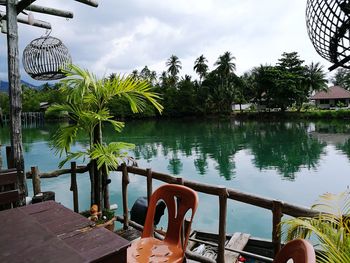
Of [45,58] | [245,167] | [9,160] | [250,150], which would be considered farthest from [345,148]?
[9,160]

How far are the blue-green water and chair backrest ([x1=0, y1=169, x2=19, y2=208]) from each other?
508cm

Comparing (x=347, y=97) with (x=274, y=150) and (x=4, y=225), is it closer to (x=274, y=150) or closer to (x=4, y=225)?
(x=274, y=150)

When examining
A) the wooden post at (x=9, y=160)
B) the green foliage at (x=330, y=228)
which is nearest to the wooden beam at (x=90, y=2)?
the wooden post at (x=9, y=160)

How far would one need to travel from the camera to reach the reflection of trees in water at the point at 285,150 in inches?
510

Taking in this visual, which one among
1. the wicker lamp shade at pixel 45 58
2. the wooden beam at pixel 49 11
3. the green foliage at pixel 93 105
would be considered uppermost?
the wooden beam at pixel 49 11

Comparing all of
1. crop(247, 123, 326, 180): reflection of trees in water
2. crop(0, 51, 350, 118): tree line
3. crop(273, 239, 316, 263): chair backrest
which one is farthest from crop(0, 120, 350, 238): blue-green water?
crop(0, 51, 350, 118): tree line

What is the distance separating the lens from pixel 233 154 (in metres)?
15.7

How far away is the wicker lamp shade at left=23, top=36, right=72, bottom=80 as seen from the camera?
338 centimetres

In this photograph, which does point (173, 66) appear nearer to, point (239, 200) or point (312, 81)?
point (312, 81)

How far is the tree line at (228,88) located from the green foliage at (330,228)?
26.5 m

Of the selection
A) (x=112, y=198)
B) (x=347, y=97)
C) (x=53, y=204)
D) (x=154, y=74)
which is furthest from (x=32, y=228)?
(x=154, y=74)

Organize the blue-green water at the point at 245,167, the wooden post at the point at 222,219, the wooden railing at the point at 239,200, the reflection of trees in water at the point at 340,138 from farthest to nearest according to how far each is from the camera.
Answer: the reflection of trees in water at the point at 340,138 → the blue-green water at the point at 245,167 → the wooden post at the point at 222,219 → the wooden railing at the point at 239,200

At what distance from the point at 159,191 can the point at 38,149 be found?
57.9 feet

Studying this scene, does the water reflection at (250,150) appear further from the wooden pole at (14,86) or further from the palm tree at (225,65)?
the palm tree at (225,65)
